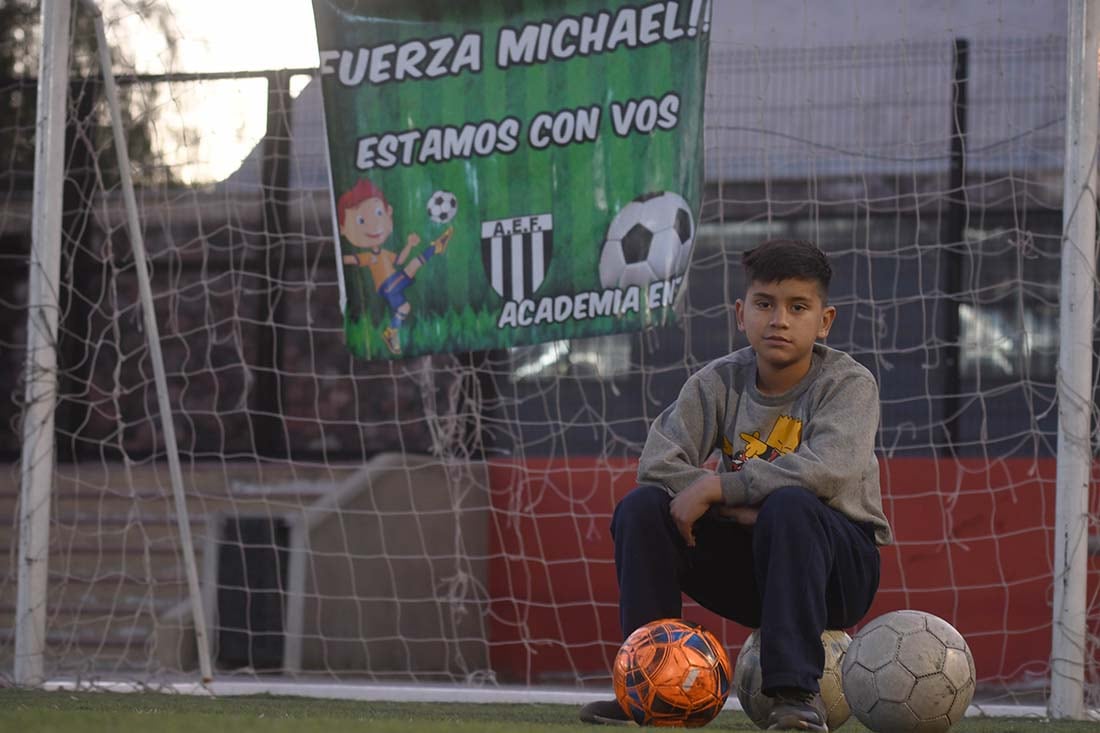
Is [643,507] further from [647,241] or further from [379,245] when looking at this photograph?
[379,245]

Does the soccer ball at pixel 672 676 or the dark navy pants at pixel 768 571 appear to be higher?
the dark navy pants at pixel 768 571

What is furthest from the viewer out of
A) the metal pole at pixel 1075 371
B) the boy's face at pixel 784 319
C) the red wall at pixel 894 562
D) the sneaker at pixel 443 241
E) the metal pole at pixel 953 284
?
the metal pole at pixel 953 284

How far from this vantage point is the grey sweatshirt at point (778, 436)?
2.73m

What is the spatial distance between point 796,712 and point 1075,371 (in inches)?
70.4

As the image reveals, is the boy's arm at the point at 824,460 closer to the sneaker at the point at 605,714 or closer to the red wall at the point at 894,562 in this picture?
the sneaker at the point at 605,714

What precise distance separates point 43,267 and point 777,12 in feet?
10.1

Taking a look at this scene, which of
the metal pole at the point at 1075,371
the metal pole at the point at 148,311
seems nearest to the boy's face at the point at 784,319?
the metal pole at the point at 1075,371

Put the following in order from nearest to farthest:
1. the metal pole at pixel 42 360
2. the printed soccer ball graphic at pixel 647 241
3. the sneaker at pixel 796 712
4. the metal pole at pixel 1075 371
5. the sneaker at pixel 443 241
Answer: the sneaker at pixel 796 712, the metal pole at pixel 1075 371, the metal pole at pixel 42 360, the printed soccer ball graphic at pixel 647 241, the sneaker at pixel 443 241

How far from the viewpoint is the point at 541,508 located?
6.02m

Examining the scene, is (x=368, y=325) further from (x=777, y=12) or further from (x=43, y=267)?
(x=777, y=12)

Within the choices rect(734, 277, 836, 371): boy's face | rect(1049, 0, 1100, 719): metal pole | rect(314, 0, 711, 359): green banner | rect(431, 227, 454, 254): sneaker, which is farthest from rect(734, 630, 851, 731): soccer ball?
rect(431, 227, 454, 254): sneaker

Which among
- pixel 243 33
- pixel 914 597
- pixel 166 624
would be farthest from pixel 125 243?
pixel 914 597

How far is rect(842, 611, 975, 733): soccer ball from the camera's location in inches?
102


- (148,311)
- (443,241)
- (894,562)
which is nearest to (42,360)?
(148,311)
